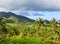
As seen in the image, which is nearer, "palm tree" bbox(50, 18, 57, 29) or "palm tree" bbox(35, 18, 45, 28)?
"palm tree" bbox(50, 18, 57, 29)

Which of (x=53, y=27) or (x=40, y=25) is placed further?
(x=40, y=25)

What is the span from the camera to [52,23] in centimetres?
11388

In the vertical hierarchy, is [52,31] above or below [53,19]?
below

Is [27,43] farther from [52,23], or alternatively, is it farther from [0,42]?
[52,23]

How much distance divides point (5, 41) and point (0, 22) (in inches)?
2476

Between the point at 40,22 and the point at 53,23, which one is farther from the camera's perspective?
the point at 40,22

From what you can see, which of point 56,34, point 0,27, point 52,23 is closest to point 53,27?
point 52,23

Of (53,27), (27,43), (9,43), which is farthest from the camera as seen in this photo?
(53,27)

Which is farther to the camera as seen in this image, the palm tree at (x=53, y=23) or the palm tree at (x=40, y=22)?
the palm tree at (x=40, y=22)

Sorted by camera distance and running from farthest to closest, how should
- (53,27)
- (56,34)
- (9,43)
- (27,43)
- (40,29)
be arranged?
(40,29) → (53,27) → (56,34) → (27,43) → (9,43)

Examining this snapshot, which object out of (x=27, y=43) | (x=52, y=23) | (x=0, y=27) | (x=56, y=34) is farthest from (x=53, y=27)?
(x=27, y=43)

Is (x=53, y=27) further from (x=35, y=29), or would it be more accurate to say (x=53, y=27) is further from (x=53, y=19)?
(x=35, y=29)

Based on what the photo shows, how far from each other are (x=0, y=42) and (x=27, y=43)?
22.0ft

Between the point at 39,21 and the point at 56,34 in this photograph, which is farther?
the point at 39,21
